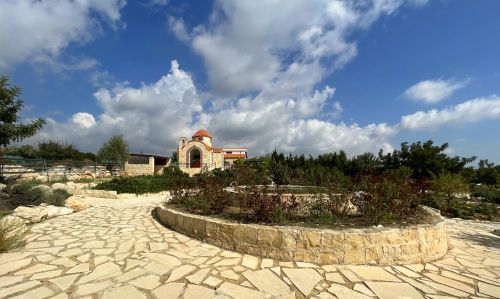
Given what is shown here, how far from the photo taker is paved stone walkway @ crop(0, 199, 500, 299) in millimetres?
3297

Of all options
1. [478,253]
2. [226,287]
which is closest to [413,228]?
[478,253]

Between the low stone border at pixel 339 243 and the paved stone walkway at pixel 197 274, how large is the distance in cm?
16

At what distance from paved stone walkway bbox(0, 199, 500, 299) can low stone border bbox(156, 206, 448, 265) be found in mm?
155

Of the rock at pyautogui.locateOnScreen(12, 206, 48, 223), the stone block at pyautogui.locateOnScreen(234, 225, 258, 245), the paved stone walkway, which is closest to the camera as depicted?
the paved stone walkway

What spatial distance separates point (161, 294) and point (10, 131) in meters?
9.74

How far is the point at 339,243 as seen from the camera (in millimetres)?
4227

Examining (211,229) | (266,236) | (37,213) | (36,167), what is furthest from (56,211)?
(36,167)

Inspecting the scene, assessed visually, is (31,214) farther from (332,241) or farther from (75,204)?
(332,241)

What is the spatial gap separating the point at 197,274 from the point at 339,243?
7.08 ft

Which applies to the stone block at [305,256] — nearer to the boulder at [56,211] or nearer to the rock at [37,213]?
the rock at [37,213]

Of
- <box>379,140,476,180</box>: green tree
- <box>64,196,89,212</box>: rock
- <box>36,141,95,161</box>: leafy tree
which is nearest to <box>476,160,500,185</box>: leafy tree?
<box>379,140,476,180</box>: green tree

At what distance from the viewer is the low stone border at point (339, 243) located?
423 cm

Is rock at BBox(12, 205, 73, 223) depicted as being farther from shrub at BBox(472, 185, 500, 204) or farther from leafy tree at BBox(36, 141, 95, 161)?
leafy tree at BBox(36, 141, 95, 161)

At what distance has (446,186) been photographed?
11.0 meters
